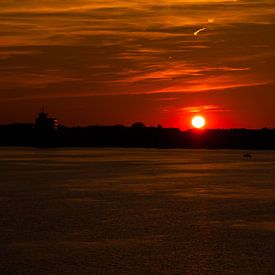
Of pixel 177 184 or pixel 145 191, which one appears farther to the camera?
pixel 177 184

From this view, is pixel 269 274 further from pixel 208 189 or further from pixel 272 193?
pixel 208 189

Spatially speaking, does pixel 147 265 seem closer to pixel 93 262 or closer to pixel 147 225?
pixel 93 262

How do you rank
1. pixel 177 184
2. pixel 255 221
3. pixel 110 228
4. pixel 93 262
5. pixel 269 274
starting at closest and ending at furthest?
pixel 269 274
pixel 93 262
pixel 110 228
pixel 255 221
pixel 177 184

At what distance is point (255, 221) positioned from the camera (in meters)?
27.5

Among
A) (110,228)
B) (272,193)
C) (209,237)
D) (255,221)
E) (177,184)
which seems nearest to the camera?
(209,237)

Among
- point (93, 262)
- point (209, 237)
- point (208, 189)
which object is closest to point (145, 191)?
point (208, 189)

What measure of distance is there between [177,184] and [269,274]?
32.2m

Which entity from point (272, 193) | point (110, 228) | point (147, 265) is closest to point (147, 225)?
point (110, 228)

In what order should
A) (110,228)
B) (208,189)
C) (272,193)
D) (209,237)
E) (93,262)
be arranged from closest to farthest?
1. (93,262)
2. (209,237)
3. (110,228)
4. (272,193)
5. (208,189)

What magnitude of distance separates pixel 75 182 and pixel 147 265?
33.6 meters

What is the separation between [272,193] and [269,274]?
2384 centimetres

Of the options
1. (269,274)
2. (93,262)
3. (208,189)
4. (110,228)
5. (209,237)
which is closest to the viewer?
(269,274)

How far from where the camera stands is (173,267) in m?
18.8

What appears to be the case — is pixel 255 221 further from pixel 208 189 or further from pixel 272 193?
pixel 208 189
